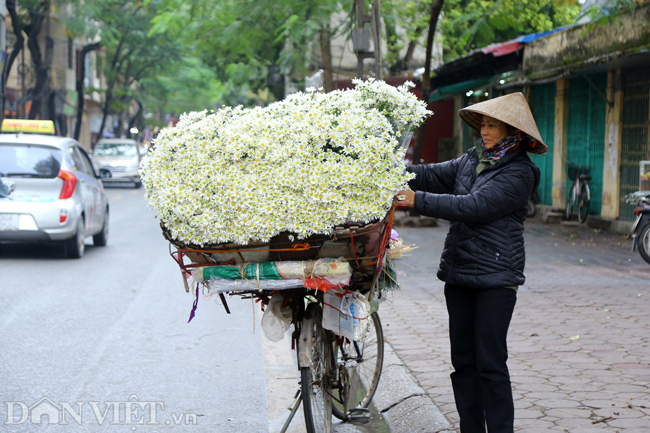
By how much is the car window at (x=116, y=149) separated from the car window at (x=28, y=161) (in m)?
20.5

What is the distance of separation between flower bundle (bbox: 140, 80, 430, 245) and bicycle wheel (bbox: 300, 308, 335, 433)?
2.55 feet

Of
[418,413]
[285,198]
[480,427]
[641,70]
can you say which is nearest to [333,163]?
[285,198]

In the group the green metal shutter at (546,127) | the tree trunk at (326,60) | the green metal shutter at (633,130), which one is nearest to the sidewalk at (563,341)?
the green metal shutter at (633,130)

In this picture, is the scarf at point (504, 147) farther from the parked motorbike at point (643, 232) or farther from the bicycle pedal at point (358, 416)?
the parked motorbike at point (643, 232)

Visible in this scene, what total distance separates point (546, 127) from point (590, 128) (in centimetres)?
227

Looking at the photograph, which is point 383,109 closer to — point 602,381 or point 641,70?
point 602,381

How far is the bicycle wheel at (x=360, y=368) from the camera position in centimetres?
419

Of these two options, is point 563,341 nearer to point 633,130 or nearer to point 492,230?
point 492,230

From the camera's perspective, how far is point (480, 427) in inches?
144

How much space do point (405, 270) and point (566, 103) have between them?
8882 mm

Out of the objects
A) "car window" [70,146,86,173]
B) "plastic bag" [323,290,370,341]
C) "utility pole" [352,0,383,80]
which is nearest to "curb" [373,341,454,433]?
"plastic bag" [323,290,370,341]

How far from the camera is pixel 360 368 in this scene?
445 cm

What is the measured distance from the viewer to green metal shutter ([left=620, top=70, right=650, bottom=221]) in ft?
43.9

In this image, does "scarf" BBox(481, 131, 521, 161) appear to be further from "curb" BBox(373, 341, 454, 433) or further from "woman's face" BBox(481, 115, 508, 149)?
"curb" BBox(373, 341, 454, 433)
